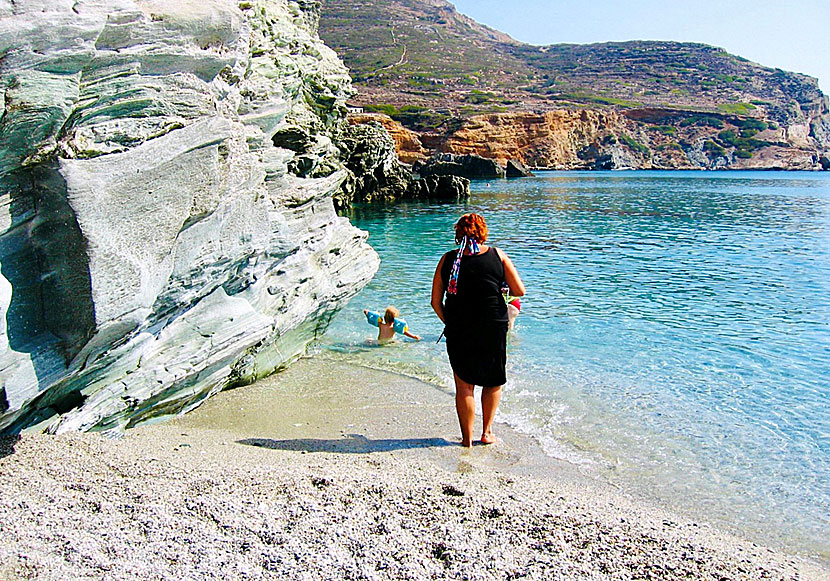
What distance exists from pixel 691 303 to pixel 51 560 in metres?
13.3

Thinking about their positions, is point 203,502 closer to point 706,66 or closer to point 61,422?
point 61,422

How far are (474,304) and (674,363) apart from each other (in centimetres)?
522

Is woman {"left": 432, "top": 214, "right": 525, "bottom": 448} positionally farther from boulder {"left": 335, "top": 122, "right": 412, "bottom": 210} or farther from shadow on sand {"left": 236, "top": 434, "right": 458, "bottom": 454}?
boulder {"left": 335, "top": 122, "right": 412, "bottom": 210}

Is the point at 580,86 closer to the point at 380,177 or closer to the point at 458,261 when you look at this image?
the point at 380,177

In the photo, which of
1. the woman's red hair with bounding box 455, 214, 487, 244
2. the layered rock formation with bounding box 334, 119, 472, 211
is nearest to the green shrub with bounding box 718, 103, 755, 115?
the layered rock formation with bounding box 334, 119, 472, 211

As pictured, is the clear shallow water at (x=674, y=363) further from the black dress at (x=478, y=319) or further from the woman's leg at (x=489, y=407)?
the black dress at (x=478, y=319)

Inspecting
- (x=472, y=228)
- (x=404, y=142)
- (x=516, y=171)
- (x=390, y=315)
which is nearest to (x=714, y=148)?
(x=516, y=171)

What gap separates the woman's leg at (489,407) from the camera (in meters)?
6.08

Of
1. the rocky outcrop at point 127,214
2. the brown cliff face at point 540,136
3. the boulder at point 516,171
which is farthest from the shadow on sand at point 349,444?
the brown cliff face at point 540,136

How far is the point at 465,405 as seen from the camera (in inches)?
238

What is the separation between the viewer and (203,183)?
5.61 metres

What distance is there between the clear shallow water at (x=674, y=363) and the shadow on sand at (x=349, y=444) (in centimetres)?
127

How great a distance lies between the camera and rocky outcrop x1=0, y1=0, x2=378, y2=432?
460 centimetres

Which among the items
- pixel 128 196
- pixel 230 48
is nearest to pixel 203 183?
pixel 128 196
